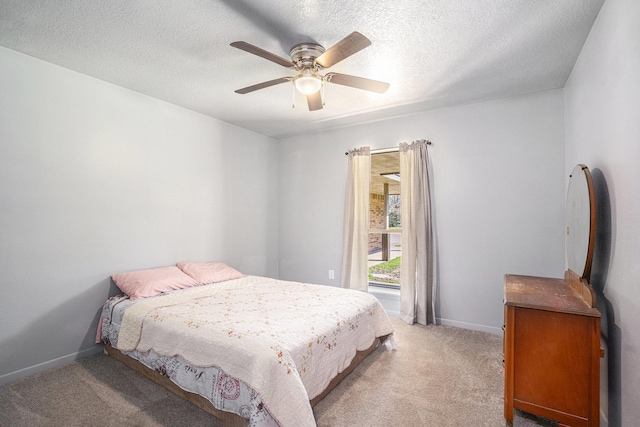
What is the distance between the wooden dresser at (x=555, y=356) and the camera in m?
1.57

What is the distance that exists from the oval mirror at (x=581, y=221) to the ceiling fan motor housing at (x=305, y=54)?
1.92 m

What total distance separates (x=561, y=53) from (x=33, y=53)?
13.5ft

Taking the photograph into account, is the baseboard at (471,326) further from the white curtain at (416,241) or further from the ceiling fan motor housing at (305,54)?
the ceiling fan motor housing at (305,54)

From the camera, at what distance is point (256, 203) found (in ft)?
14.6

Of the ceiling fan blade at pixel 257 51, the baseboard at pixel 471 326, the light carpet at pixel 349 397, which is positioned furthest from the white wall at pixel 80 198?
the baseboard at pixel 471 326

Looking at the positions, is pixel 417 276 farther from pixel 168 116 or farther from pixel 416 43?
pixel 168 116

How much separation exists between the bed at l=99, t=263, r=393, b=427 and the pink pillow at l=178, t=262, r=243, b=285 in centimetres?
23

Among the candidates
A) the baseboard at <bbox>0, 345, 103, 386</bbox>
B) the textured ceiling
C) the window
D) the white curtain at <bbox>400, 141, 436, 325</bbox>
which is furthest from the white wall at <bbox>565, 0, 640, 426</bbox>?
the baseboard at <bbox>0, 345, 103, 386</bbox>

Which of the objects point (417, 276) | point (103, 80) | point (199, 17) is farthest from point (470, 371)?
point (103, 80)

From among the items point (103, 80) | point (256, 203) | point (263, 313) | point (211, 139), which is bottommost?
point (263, 313)

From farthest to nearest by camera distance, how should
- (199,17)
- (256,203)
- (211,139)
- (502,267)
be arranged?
(256,203), (211,139), (502,267), (199,17)

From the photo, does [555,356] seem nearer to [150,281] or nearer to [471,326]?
Result: [471,326]

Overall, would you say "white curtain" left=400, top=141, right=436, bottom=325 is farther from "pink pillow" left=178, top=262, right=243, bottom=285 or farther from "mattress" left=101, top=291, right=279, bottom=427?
"mattress" left=101, top=291, right=279, bottom=427

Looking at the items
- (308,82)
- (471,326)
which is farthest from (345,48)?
(471,326)
